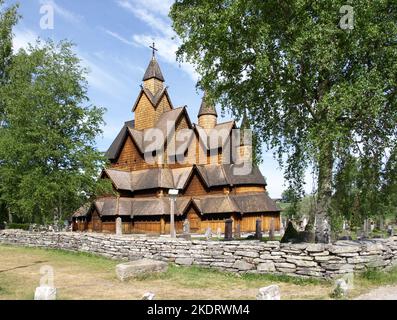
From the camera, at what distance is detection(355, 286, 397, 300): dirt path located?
348 inches

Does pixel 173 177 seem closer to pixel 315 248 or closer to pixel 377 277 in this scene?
pixel 315 248

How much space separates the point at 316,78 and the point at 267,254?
6.52 meters

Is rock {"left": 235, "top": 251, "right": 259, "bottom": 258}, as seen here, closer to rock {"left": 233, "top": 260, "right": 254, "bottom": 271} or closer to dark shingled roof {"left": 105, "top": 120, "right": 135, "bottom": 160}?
rock {"left": 233, "top": 260, "right": 254, "bottom": 271}

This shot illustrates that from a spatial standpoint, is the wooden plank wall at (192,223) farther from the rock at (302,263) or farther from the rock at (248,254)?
the rock at (302,263)

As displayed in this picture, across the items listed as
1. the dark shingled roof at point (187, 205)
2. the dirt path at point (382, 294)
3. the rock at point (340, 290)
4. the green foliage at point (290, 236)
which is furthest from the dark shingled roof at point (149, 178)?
the rock at point (340, 290)

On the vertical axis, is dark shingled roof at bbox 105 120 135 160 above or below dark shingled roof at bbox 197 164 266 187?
above

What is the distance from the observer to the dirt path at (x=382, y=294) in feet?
29.0

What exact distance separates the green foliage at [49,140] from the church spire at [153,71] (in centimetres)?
2054

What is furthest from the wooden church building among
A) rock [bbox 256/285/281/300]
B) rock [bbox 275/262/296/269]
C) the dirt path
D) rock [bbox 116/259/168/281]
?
rock [bbox 256/285/281/300]

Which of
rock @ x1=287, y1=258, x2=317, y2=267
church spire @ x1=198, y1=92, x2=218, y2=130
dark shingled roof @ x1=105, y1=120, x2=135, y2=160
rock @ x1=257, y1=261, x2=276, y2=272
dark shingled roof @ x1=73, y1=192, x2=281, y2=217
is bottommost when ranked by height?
rock @ x1=257, y1=261, x2=276, y2=272

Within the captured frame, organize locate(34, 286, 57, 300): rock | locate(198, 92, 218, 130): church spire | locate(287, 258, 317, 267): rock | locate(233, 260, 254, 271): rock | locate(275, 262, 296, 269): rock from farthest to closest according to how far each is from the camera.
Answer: locate(198, 92, 218, 130): church spire → locate(233, 260, 254, 271): rock → locate(275, 262, 296, 269): rock → locate(287, 258, 317, 267): rock → locate(34, 286, 57, 300): rock

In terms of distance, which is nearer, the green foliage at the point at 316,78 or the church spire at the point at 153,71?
the green foliage at the point at 316,78

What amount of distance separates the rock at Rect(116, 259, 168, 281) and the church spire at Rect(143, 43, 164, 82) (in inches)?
1460
